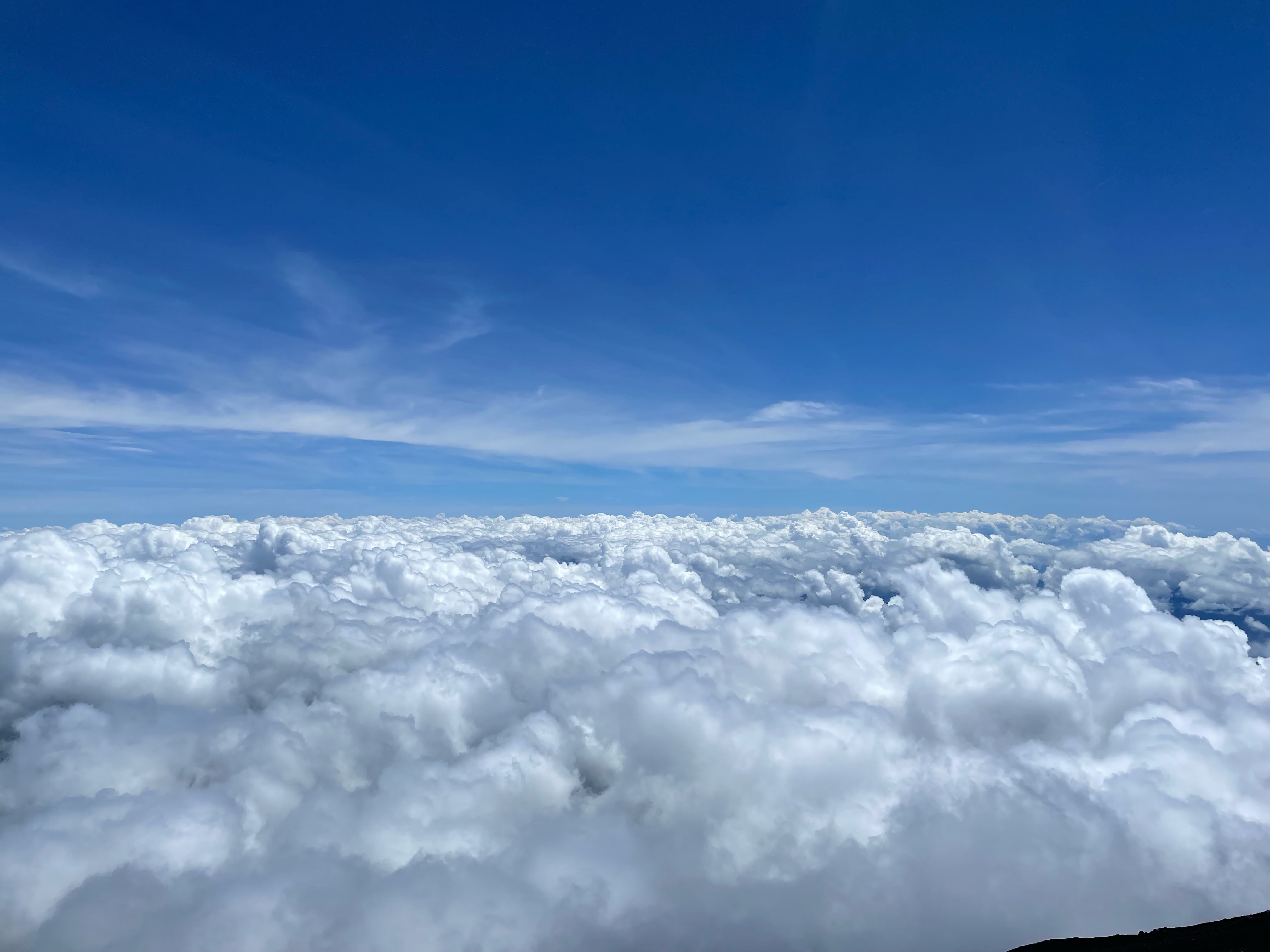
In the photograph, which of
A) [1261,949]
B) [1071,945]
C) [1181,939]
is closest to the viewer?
[1261,949]

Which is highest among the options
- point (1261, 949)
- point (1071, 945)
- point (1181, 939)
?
point (1261, 949)

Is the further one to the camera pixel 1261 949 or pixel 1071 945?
pixel 1071 945

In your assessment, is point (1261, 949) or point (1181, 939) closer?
point (1261, 949)

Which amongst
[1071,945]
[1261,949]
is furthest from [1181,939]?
[1261,949]

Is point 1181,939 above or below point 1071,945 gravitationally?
above

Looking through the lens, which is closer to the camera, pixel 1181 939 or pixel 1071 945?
pixel 1181 939

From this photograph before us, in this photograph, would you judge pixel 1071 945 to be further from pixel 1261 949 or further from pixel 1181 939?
pixel 1261 949

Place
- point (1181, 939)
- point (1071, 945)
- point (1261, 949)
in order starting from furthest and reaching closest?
point (1071, 945), point (1181, 939), point (1261, 949)

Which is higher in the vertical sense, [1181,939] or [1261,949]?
[1261,949]
